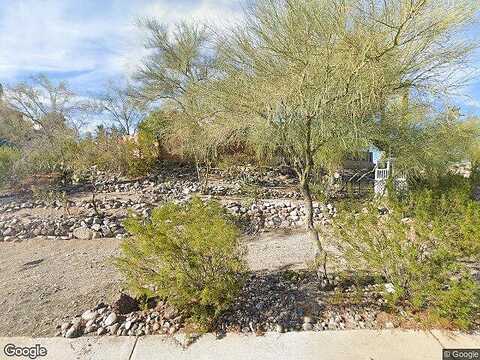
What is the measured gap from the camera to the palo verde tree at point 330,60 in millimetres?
2688

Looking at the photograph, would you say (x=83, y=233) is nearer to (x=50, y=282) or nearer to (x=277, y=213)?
(x=50, y=282)

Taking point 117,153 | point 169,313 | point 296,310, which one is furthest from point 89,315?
point 117,153

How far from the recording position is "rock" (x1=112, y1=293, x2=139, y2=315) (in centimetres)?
305

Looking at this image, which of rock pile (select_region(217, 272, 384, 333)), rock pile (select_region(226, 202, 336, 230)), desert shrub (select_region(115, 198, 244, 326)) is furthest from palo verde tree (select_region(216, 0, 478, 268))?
rock pile (select_region(226, 202, 336, 230))

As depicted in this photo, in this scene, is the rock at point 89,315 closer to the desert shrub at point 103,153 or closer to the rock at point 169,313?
the rock at point 169,313

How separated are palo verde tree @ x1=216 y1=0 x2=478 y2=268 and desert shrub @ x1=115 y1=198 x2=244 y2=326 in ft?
4.19

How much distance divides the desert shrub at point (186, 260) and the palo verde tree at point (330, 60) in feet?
4.19

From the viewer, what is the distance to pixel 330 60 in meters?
2.80

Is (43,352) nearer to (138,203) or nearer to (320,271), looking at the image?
(320,271)

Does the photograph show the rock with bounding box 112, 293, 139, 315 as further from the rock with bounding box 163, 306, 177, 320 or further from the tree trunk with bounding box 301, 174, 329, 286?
the tree trunk with bounding box 301, 174, 329, 286

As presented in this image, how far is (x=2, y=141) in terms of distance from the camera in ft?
46.0

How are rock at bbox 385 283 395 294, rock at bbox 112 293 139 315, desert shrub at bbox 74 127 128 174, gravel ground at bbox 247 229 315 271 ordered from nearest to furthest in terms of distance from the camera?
rock at bbox 385 283 395 294 → rock at bbox 112 293 139 315 → gravel ground at bbox 247 229 315 271 → desert shrub at bbox 74 127 128 174

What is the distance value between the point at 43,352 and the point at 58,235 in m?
4.51

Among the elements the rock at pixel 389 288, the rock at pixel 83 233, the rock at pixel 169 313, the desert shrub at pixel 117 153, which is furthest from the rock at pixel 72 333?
the desert shrub at pixel 117 153
